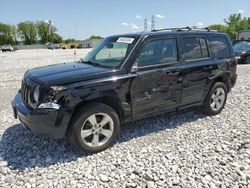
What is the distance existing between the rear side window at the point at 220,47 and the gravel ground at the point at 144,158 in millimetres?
1504

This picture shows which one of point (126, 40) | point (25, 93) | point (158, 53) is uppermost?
point (126, 40)

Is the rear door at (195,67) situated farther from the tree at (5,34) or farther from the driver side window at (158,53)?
the tree at (5,34)

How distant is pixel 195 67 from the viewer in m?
4.89

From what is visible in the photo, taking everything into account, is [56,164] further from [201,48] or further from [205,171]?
[201,48]

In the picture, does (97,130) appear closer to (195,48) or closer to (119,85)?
(119,85)

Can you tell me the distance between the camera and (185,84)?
15.7ft

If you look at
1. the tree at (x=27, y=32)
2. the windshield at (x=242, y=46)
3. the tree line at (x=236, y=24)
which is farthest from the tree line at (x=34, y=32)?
the windshield at (x=242, y=46)

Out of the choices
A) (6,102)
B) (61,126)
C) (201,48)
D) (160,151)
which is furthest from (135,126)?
(6,102)

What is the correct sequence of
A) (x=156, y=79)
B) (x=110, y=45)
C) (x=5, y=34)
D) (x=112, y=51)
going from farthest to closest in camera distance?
(x=5, y=34) < (x=110, y=45) < (x=112, y=51) < (x=156, y=79)

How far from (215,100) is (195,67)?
47.3 inches

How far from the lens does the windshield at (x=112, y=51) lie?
4.23 m

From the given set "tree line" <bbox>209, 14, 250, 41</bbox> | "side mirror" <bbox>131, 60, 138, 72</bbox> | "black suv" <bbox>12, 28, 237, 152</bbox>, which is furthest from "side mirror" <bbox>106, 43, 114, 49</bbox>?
"tree line" <bbox>209, 14, 250, 41</bbox>

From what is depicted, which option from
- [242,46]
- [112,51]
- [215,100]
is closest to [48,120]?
[112,51]

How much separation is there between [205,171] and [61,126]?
2.15 meters
